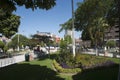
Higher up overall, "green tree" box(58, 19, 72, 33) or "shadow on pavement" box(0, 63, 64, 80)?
"green tree" box(58, 19, 72, 33)

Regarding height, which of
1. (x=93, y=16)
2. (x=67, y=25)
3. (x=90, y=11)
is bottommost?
(x=67, y=25)

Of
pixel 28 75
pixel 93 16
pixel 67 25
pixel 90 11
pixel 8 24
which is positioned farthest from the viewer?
pixel 67 25

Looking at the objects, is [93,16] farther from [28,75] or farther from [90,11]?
[28,75]

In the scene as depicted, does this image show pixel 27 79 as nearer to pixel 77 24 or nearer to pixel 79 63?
pixel 79 63

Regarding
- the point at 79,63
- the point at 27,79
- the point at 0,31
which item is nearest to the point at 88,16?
the point at 0,31

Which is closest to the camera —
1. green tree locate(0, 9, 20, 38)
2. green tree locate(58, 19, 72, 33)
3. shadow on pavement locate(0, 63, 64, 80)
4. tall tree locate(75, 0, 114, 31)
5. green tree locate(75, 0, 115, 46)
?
shadow on pavement locate(0, 63, 64, 80)

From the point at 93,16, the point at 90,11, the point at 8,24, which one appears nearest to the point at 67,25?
the point at 93,16

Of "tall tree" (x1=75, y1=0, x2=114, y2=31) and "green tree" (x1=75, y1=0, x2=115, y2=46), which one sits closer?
Result: "tall tree" (x1=75, y1=0, x2=114, y2=31)

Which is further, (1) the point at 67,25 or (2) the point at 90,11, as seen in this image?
(1) the point at 67,25

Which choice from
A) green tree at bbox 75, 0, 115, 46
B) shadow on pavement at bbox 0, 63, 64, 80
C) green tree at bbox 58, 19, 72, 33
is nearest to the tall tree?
green tree at bbox 75, 0, 115, 46

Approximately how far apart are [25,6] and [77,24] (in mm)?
39289

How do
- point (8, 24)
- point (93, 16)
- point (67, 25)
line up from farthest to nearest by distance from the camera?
point (67, 25) → point (93, 16) → point (8, 24)

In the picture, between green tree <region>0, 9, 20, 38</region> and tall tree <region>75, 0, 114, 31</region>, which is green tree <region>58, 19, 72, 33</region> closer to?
tall tree <region>75, 0, 114, 31</region>

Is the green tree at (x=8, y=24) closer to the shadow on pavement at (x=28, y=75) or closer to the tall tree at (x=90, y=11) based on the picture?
the tall tree at (x=90, y=11)
